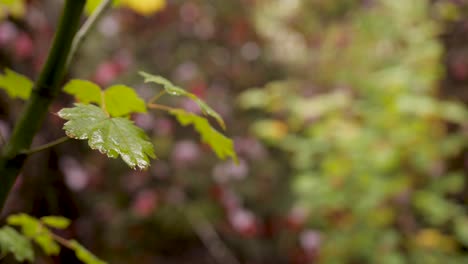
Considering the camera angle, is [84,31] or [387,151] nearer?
[84,31]

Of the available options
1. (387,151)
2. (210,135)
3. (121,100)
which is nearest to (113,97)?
(121,100)

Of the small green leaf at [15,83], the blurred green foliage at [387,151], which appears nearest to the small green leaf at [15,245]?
the small green leaf at [15,83]

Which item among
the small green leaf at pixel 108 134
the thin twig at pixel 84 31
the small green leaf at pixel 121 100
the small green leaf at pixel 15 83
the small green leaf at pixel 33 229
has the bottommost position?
the small green leaf at pixel 33 229

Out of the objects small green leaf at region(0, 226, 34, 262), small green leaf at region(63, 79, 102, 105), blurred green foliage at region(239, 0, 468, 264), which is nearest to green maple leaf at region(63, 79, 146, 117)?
small green leaf at region(63, 79, 102, 105)

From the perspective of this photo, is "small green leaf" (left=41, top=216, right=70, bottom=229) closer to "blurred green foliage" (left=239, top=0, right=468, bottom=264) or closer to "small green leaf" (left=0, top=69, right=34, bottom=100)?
"small green leaf" (left=0, top=69, right=34, bottom=100)

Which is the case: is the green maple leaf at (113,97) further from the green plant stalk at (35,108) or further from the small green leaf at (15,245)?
the small green leaf at (15,245)

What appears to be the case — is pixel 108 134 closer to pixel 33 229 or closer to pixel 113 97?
pixel 113 97
